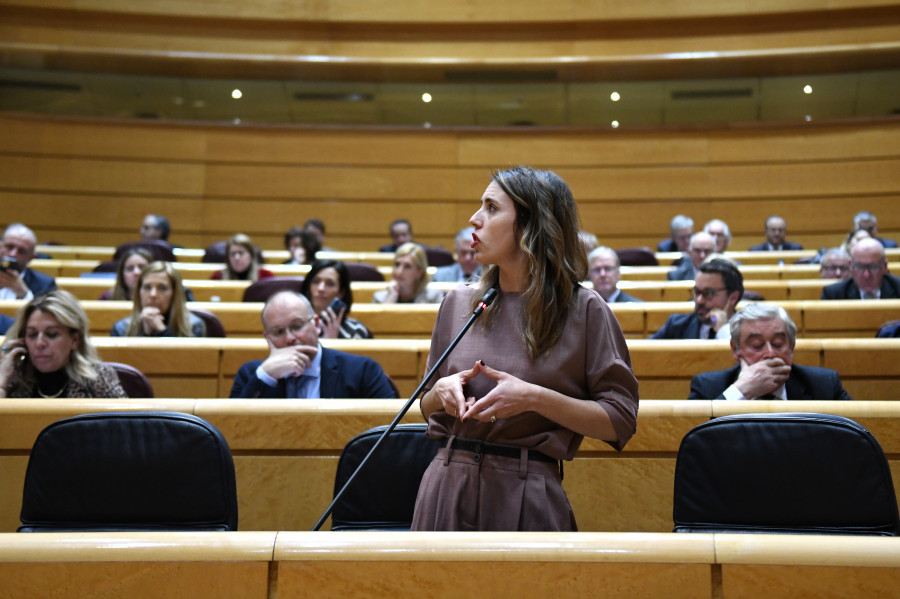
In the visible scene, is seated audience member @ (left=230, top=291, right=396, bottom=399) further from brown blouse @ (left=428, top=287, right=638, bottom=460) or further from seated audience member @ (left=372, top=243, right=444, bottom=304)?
seated audience member @ (left=372, top=243, right=444, bottom=304)

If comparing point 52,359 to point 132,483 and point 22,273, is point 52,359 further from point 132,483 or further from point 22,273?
point 22,273

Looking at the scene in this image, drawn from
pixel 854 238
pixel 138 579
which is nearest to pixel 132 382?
pixel 138 579

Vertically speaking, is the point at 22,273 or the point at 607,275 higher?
the point at 607,275

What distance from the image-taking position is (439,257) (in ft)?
17.1

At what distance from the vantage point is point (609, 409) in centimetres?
111

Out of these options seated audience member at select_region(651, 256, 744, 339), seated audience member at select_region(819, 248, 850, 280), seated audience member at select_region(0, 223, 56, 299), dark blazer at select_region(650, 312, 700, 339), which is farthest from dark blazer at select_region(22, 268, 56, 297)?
seated audience member at select_region(819, 248, 850, 280)

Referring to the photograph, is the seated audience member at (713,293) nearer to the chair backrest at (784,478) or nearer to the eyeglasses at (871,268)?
the eyeglasses at (871,268)

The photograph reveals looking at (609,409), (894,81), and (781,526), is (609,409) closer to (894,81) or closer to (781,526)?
(781,526)

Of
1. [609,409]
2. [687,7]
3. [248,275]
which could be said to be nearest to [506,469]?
[609,409]

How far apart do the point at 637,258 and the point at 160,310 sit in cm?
299

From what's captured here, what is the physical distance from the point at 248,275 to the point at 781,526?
3560mm

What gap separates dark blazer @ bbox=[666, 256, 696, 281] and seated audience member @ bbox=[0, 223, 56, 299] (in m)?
2.90

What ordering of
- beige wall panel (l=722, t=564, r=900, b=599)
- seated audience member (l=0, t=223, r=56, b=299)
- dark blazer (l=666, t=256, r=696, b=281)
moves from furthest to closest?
dark blazer (l=666, t=256, r=696, b=281), seated audience member (l=0, t=223, r=56, b=299), beige wall panel (l=722, t=564, r=900, b=599)

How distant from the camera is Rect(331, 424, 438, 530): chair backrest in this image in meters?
1.43
